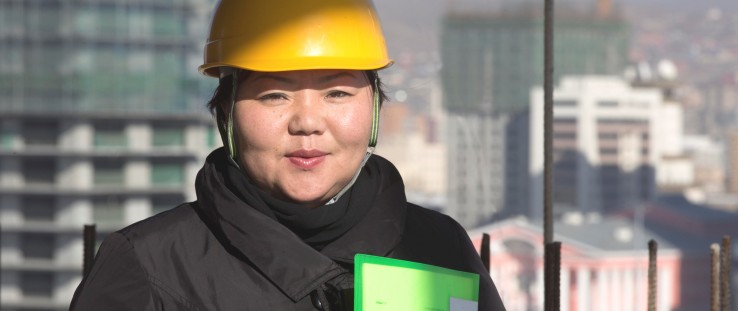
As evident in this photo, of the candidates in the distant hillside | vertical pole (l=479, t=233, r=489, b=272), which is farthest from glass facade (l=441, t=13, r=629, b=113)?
vertical pole (l=479, t=233, r=489, b=272)

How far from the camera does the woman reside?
3.51 feet

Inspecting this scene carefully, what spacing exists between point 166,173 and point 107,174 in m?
2.13

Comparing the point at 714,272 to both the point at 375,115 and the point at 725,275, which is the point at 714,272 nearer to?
the point at 725,275

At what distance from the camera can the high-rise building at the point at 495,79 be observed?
101500mm

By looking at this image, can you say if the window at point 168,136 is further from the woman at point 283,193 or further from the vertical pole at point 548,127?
the woman at point 283,193

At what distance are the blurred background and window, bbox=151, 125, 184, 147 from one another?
0.07 m

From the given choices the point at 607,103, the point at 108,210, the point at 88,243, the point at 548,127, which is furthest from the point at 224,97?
the point at 607,103

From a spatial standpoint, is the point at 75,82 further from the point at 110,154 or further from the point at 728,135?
the point at 728,135

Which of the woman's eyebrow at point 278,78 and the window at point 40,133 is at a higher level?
the woman's eyebrow at point 278,78

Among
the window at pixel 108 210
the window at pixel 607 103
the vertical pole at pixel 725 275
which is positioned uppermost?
the vertical pole at pixel 725 275

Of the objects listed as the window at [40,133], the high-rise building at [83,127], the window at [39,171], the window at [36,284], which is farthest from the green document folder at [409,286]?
the window at [40,133]

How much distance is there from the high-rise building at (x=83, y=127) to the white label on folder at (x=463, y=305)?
148 ft

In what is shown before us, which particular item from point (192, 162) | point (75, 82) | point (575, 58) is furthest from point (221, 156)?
point (575, 58)

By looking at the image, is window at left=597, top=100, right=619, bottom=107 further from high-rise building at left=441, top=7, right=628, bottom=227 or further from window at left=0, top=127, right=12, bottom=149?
window at left=0, top=127, right=12, bottom=149
